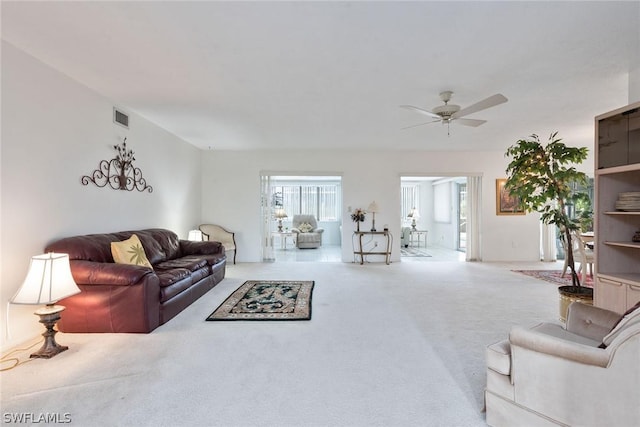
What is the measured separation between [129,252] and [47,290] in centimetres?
105

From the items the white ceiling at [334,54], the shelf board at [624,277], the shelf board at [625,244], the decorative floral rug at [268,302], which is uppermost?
the white ceiling at [334,54]

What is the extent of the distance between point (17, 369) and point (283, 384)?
2010 mm

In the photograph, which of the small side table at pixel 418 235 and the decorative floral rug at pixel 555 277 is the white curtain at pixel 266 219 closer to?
the small side table at pixel 418 235

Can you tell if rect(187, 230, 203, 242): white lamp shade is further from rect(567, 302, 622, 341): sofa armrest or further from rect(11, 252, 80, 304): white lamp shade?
rect(567, 302, 622, 341): sofa armrest

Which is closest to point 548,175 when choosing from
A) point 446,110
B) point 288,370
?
point 446,110

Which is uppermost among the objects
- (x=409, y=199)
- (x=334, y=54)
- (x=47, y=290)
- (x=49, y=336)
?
(x=334, y=54)

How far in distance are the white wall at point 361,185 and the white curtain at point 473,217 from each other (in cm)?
12

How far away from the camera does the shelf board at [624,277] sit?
255 cm

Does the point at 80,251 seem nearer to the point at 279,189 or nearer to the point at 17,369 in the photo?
the point at 17,369

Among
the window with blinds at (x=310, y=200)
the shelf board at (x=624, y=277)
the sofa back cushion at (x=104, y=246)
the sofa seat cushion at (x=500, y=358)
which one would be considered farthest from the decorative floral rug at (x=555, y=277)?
the window with blinds at (x=310, y=200)

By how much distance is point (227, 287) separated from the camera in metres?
4.75

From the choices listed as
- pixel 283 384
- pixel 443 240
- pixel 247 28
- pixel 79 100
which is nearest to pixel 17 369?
pixel 283 384

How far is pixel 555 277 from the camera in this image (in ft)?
17.8

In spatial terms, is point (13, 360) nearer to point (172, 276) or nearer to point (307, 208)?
point (172, 276)
